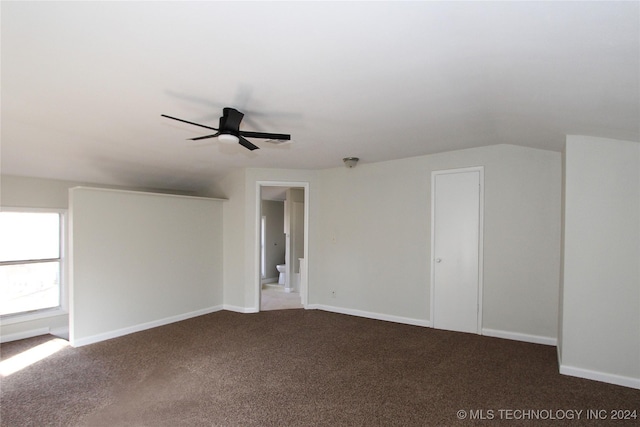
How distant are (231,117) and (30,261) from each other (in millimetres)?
4062

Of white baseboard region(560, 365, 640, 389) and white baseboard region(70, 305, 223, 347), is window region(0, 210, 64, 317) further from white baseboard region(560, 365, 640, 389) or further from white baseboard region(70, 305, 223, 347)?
white baseboard region(560, 365, 640, 389)

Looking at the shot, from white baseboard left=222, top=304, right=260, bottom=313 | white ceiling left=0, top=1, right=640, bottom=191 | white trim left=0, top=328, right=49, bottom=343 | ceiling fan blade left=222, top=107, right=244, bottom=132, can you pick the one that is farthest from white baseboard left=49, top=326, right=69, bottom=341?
ceiling fan blade left=222, top=107, right=244, bottom=132

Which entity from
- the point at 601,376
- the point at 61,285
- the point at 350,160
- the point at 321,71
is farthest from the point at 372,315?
the point at 61,285

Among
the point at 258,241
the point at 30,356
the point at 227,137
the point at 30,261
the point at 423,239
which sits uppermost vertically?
the point at 227,137

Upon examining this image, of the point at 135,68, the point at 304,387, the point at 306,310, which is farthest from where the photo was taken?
the point at 306,310

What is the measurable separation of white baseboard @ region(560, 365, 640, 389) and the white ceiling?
2.13 m

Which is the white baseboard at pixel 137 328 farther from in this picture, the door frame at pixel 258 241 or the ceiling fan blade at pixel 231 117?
the ceiling fan blade at pixel 231 117

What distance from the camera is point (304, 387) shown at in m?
3.00

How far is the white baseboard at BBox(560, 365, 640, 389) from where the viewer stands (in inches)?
117

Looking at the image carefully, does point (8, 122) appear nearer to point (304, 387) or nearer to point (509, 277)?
point (304, 387)

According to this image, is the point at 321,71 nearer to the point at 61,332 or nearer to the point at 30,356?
the point at 30,356

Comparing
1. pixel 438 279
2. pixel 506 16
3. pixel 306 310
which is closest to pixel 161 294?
pixel 306 310

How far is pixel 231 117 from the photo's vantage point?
2.90 metres

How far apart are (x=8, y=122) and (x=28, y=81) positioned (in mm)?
1122
